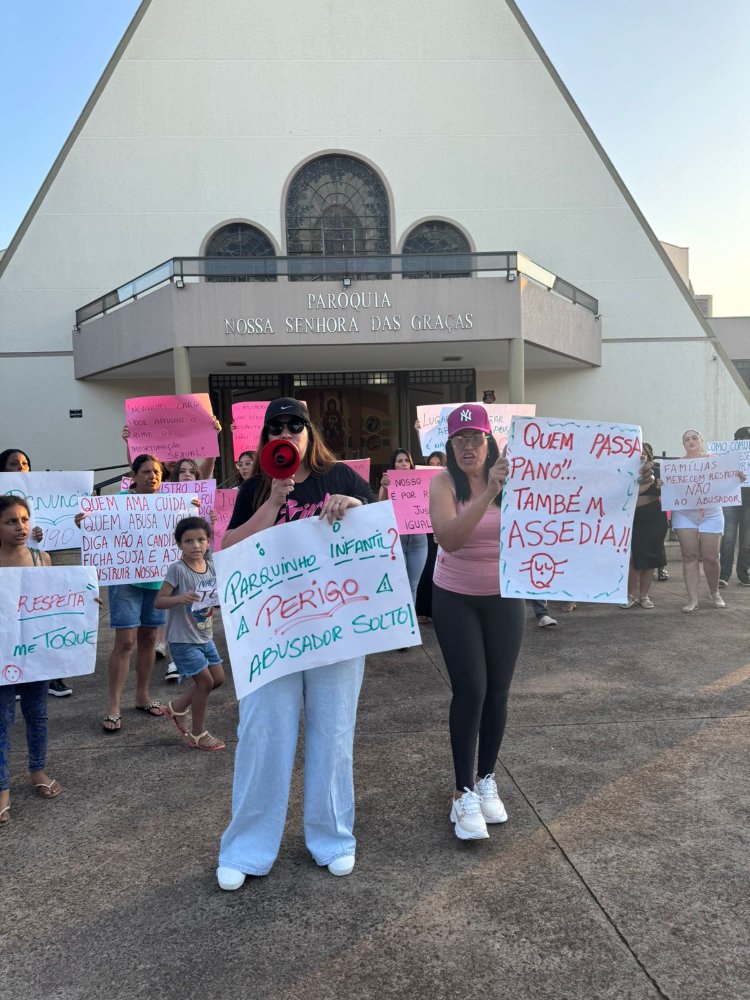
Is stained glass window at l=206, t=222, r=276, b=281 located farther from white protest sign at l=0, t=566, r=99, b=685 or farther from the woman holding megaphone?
the woman holding megaphone

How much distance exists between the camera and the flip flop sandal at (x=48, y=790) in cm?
388

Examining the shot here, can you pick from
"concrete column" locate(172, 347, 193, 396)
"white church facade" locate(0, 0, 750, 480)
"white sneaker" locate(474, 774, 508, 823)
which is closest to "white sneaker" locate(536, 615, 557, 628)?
"white sneaker" locate(474, 774, 508, 823)

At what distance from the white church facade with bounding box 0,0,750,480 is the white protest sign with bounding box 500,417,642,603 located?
44.0 feet

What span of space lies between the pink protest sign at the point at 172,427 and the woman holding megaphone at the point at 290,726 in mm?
5184

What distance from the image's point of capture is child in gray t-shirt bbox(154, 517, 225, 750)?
4.45 metres

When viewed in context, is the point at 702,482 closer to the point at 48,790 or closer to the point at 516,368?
the point at 48,790

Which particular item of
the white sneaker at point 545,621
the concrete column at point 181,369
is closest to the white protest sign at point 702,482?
the white sneaker at point 545,621

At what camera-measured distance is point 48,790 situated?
3.88 m

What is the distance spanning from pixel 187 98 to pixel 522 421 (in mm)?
17979

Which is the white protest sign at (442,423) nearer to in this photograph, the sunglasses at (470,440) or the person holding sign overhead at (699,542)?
the person holding sign overhead at (699,542)

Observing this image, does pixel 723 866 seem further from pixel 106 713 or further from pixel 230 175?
pixel 230 175

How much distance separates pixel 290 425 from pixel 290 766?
1.39 meters

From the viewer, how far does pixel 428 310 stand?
585 inches

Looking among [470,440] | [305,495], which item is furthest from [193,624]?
[470,440]
